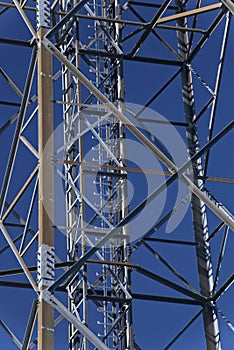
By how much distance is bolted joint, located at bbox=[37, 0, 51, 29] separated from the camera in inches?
656

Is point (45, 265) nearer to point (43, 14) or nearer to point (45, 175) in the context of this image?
point (45, 175)

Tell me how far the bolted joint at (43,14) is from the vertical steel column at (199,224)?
14.8 feet

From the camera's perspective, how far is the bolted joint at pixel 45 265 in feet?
49.9

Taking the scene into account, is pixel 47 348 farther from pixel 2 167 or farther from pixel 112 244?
pixel 2 167

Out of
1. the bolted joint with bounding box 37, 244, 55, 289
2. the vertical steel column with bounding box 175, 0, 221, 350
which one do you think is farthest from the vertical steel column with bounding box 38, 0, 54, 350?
the vertical steel column with bounding box 175, 0, 221, 350

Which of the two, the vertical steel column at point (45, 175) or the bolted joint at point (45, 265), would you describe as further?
the bolted joint at point (45, 265)

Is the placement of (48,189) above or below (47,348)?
above

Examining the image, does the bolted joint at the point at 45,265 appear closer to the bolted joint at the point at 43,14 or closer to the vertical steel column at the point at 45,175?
the vertical steel column at the point at 45,175

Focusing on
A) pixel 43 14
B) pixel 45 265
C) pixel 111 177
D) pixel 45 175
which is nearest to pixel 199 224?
pixel 111 177

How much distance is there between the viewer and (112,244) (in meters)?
19.2

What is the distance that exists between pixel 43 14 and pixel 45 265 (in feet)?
12.7

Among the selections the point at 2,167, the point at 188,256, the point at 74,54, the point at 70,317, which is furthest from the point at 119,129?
the point at 188,256

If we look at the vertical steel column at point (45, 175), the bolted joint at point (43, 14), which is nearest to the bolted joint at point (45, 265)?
the vertical steel column at point (45, 175)

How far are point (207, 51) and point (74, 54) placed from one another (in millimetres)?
10304
